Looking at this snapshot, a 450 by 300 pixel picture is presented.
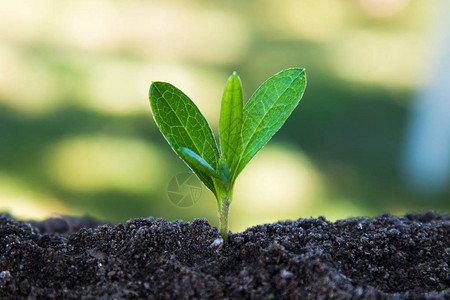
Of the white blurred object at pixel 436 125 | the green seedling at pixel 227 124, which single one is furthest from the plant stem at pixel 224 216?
the white blurred object at pixel 436 125

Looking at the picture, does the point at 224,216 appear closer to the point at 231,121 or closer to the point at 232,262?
the point at 232,262

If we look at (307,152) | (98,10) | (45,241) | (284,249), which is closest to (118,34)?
(98,10)

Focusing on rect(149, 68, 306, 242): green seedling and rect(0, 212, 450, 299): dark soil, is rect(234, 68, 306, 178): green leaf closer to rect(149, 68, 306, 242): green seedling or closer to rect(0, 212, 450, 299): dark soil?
rect(149, 68, 306, 242): green seedling

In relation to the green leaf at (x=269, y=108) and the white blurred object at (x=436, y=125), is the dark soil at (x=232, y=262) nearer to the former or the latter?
the green leaf at (x=269, y=108)

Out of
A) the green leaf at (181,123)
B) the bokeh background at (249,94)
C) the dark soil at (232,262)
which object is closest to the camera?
the dark soil at (232,262)

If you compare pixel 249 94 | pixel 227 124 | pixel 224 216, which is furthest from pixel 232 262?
pixel 249 94

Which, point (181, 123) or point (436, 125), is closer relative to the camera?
point (181, 123)

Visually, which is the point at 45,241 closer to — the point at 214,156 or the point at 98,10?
the point at 214,156
